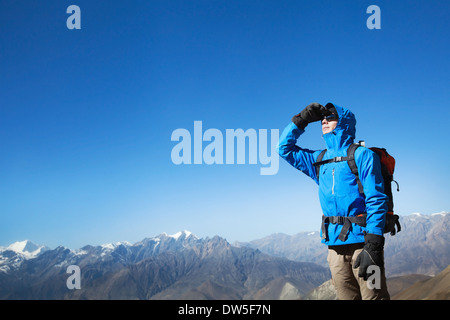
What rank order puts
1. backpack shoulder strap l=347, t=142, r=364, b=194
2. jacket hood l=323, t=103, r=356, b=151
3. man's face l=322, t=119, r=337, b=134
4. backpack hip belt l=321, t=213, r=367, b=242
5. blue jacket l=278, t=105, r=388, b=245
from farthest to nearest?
man's face l=322, t=119, r=337, b=134
jacket hood l=323, t=103, r=356, b=151
backpack shoulder strap l=347, t=142, r=364, b=194
backpack hip belt l=321, t=213, r=367, b=242
blue jacket l=278, t=105, r=388, b=245

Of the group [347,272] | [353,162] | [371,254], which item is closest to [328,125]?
[353,162]

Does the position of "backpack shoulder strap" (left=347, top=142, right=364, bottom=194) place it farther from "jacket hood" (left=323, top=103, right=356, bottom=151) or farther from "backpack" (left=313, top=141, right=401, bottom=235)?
"jacket hood" (left=323, top=103, right=356, bottom=151)

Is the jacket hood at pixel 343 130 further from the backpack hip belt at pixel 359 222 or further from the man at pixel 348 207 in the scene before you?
the backpack hip belt at pixel 359 222

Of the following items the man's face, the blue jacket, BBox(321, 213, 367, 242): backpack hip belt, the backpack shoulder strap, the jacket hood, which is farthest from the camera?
the man's face

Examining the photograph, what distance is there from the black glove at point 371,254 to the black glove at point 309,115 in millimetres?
2304

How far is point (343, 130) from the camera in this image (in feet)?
18.6

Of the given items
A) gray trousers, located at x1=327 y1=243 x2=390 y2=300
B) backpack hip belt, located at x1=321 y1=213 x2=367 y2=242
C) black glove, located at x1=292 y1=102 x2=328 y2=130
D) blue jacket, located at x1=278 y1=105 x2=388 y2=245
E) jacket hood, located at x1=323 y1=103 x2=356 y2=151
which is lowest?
gray trousers, located at x1=327 y1=243 x2=390 y2=300

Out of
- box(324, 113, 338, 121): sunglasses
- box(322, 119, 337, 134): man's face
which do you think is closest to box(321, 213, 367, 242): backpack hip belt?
box(322, 119, 337, 134): man's face

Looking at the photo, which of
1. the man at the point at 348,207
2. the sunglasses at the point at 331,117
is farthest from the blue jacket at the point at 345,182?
the sunglasses at the point at 331,117

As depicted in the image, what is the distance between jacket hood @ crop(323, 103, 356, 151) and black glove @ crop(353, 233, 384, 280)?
170 cm

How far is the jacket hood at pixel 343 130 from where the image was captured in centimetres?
564

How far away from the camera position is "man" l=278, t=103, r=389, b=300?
15.5ft

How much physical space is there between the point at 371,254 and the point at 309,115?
2.63 meters
